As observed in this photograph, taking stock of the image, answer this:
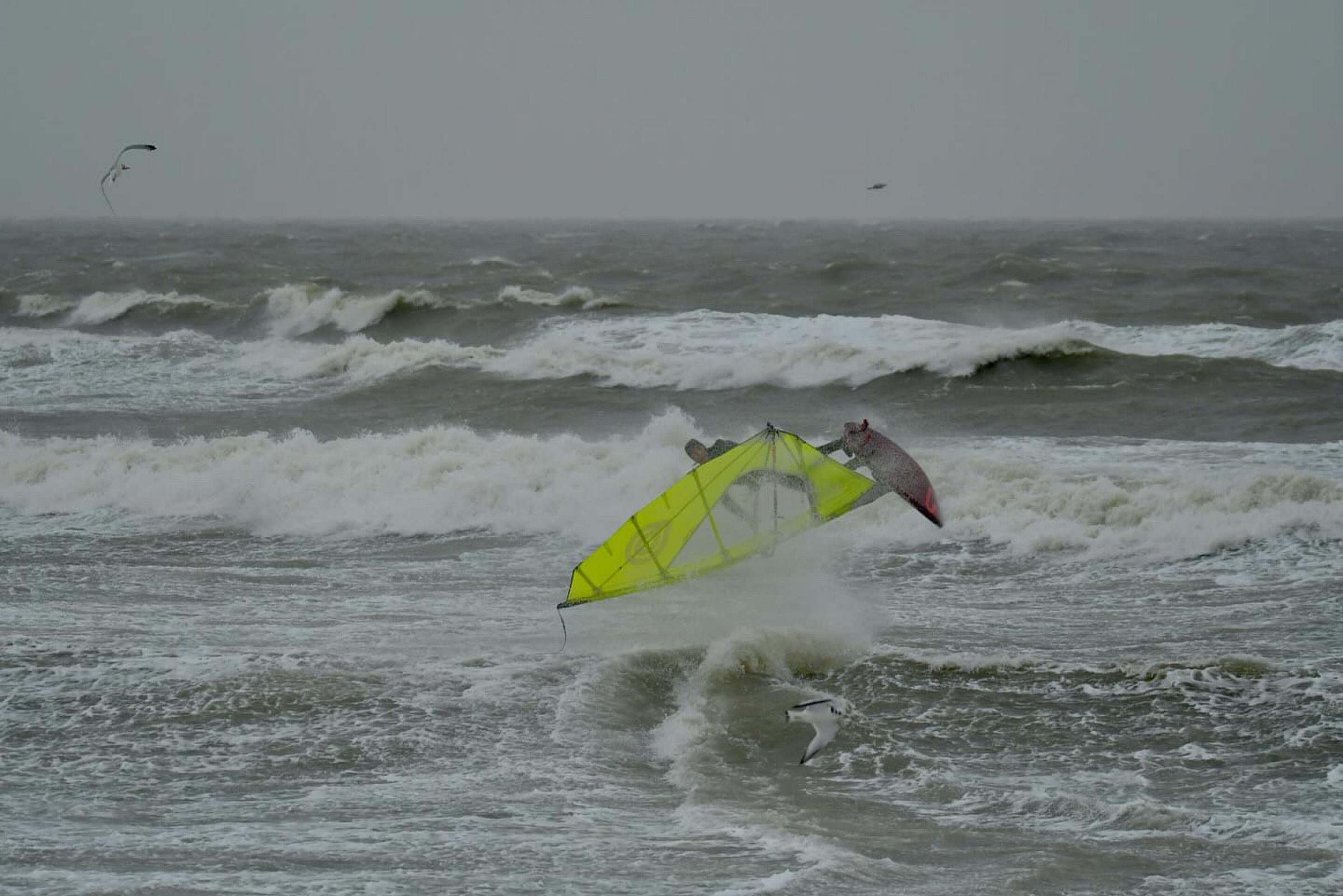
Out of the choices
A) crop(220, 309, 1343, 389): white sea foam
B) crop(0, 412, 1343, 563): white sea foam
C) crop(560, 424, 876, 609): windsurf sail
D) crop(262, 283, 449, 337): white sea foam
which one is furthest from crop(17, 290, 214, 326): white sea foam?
crop(560, 424, 876, 609): windsurf sail

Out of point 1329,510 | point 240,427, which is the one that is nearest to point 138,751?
point 1329,510

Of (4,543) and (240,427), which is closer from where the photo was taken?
(4,543)

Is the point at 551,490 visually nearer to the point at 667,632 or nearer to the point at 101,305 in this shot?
the point at 667,632

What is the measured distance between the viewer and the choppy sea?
26.0ft

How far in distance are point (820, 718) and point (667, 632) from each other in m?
2.66

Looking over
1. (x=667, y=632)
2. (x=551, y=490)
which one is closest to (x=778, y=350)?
(x=551, y=490)

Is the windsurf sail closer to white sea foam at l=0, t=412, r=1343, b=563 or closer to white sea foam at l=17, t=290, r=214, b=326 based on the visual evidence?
white sea foam at l=0, t=412, r=1343, b=563

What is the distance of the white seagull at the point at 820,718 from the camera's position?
937 cm

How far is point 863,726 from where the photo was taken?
32.6 feet

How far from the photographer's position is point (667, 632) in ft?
39.8

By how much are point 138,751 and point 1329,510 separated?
1139 centimetres

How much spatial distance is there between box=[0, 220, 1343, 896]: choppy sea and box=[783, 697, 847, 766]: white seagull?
151 millimetres

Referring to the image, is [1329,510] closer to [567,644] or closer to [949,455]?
[949,455]

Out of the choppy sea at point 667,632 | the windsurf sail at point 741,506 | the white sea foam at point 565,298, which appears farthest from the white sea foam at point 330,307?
the windsurf sail at point 741,506
